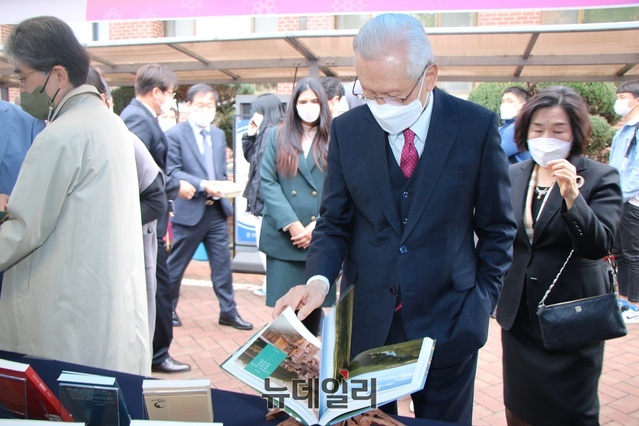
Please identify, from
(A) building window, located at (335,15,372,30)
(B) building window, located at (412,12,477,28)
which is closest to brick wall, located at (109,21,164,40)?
(A) building window, located at (335,15,372,30)

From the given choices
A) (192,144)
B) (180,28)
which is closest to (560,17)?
(180,28)

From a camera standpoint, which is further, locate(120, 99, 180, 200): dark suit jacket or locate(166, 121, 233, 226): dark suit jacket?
locate(166, 121, 233, 226): dark suit jacket

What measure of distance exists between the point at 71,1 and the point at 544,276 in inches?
109

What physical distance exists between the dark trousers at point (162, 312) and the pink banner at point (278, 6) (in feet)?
5.37

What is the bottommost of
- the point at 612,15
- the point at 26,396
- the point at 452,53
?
the point at 26,396

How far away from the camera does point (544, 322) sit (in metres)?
2.22

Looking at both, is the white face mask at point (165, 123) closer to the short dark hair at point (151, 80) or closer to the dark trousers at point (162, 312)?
the short dark hair at point (151, 80)

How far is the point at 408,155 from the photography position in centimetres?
188

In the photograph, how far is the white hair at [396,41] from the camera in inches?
65.5

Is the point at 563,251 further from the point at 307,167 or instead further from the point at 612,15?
the point at 612,15

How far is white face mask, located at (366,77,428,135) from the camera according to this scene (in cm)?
179

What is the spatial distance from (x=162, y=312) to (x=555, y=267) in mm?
2581

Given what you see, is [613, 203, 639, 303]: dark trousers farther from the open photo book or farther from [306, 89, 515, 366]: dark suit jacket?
the open photo book

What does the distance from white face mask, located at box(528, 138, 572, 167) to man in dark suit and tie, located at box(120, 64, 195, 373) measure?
238 cm
